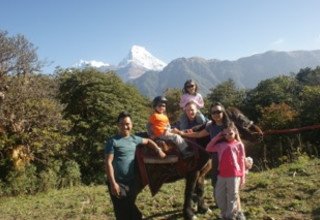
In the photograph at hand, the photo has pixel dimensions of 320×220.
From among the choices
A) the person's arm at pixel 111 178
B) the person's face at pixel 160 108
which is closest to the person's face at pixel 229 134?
the person's face at pixel 160 108

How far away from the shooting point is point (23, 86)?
21062 millimetres

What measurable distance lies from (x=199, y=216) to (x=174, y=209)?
40.4 inches

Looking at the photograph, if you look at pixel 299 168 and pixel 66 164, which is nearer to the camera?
pixel 299 168

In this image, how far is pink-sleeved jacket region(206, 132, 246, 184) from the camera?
21.1ft

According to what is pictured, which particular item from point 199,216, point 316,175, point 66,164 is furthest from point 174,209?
point 66,164

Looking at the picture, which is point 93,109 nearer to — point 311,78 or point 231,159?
point 231,159

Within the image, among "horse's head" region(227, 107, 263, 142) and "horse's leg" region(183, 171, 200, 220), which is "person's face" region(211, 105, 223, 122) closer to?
"horse's head" region(227, 107, 263, 142)

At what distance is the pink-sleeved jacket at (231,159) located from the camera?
6.43m

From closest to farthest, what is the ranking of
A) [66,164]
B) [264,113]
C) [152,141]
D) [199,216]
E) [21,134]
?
[152,141], [199,216], [21,134], [66,164], [264,113]

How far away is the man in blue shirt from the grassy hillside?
76.6 inches

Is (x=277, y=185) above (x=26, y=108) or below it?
below

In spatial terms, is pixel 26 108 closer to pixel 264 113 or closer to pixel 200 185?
pixel 200 185

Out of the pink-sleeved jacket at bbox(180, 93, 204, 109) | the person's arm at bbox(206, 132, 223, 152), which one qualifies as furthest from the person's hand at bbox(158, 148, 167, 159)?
the pink-sleeved jacket at bbox(180, 93, 204, 109)

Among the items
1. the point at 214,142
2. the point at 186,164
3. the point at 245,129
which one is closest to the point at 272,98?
the point at 245,129
